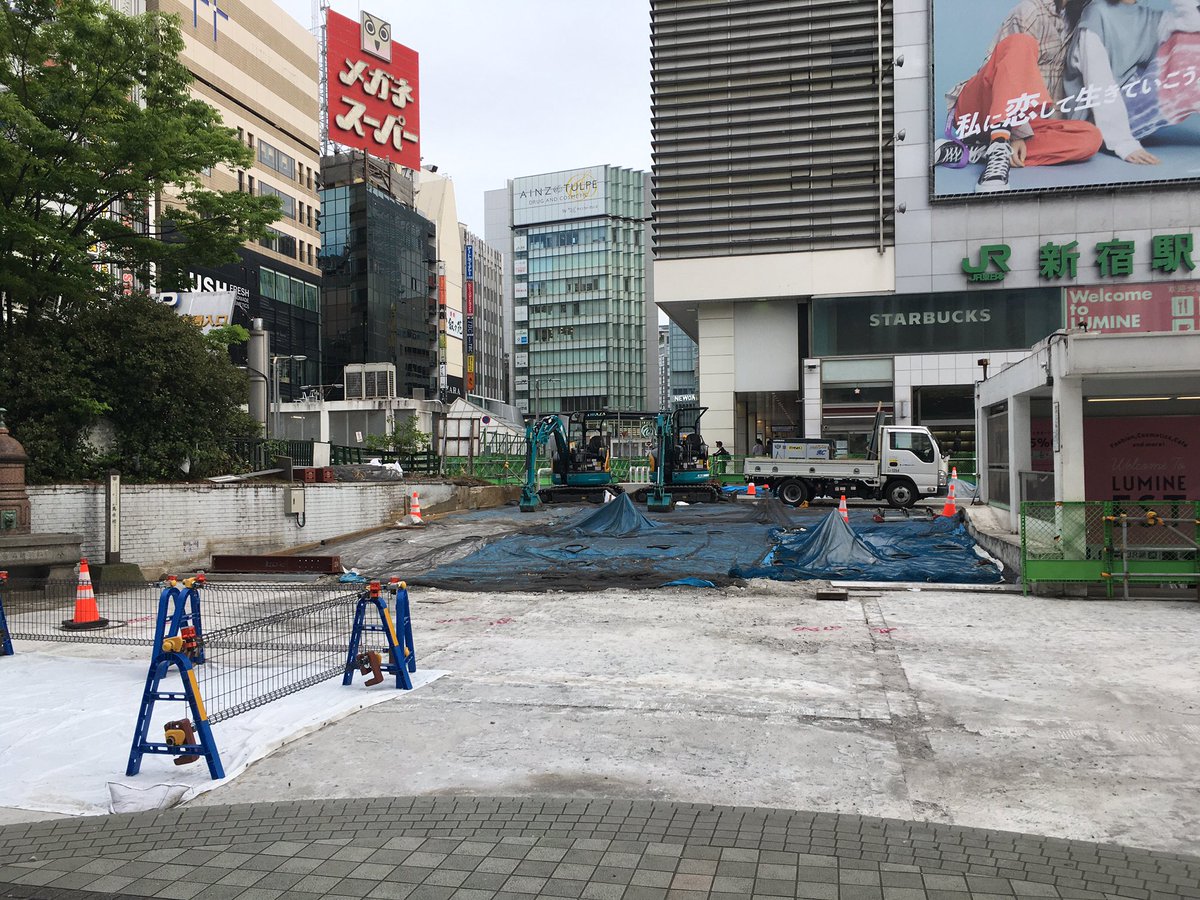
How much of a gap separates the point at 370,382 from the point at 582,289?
67386 millimetres

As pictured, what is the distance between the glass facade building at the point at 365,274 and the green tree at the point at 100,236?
6900cm

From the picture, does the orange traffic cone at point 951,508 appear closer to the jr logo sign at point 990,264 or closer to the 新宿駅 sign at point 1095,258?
the jr logo sign at point 990,264

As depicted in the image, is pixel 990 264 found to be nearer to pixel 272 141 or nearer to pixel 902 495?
pixel 902 495

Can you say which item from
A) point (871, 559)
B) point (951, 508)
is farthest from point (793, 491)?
point (871, 559)

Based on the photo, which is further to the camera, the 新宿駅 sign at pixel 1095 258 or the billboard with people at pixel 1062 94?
the 新宿駅 sign at pixel 1095 258

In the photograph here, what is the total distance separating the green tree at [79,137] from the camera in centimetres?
1681

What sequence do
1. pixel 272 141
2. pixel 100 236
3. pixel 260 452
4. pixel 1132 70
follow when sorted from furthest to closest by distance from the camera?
1. pixel 272 141
2. pixel 1132 70
3. pixel 260 452
4. pixel 100 236

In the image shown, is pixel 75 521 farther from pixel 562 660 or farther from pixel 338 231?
pixel 338 231

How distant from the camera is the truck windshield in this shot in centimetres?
2895

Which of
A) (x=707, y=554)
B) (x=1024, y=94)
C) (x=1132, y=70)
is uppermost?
(x=1132, y=70)

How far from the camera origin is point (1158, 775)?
5996 mm

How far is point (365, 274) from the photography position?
90125mm

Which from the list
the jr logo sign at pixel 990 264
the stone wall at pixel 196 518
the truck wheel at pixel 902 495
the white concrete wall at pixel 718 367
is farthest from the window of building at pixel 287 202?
the truck wheel at pixel 902 495

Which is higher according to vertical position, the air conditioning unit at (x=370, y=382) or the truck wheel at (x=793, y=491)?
the air conditioning unit at (x=370, y=382)
